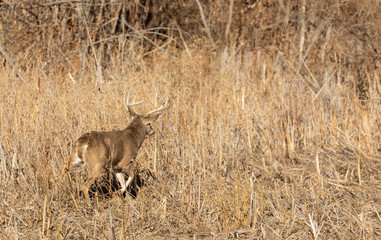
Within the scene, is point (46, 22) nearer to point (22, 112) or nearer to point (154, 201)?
point (22, 112)

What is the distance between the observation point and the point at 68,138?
6.09 meters

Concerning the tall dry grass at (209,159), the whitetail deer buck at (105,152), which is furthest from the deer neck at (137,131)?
the tall dry grass at (209,159)

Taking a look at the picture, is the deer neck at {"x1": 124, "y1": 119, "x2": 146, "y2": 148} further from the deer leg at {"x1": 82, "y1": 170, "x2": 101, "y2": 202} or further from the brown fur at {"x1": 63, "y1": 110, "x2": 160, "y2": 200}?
the deer leg at {"x1": 82, "y1": 170, "x2": 101, "y2": 202}

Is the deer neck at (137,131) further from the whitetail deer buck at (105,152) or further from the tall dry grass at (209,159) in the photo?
the tall dry grass at (209,159)

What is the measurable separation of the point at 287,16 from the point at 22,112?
6.40 metres

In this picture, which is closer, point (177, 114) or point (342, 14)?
point (177, 114)

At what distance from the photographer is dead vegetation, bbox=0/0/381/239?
480cm

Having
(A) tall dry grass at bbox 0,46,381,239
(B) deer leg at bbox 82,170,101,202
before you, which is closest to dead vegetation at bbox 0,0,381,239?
(A) tall dry grass at bbox 0,46,381,239

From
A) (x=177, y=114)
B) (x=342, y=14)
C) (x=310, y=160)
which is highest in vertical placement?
(x=342, y=14)

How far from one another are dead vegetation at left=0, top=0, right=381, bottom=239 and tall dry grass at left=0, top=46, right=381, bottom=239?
25 mm

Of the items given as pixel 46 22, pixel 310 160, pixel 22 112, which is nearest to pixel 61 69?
pixel 46 22

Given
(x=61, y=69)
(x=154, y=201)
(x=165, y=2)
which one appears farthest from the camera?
(x=165, y=2)

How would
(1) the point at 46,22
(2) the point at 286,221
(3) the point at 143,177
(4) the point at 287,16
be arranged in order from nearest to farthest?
1. (2) the point at 286,221
2. (3) the point at 143,177
3. (1) the point at 46,22
4. (4) the point at 287,16

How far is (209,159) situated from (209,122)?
4.41 feet
